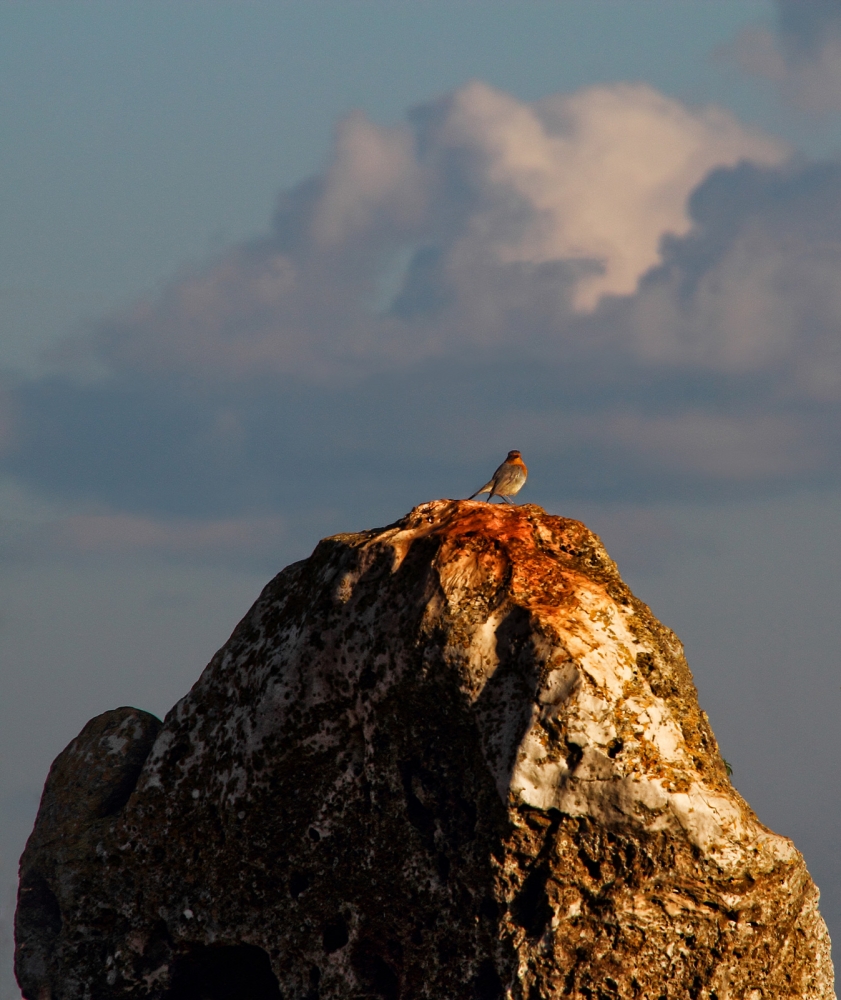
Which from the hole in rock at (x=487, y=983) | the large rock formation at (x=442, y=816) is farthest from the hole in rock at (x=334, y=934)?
the hole in rock at (x=487, y=983)

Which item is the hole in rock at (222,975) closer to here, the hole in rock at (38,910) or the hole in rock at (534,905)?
the hole in rock at (38,910)

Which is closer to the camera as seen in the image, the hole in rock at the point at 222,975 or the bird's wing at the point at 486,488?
the hole in rock at the point at 222,975

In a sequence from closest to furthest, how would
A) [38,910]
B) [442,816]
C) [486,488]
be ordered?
[442,816] < [38,910] < [486,488]

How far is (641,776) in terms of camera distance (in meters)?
12.8

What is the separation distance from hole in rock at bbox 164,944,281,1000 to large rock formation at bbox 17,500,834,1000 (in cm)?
4

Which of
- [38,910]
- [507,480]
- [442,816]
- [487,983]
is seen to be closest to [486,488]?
[507,480]

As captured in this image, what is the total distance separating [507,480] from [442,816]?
20.3 ft

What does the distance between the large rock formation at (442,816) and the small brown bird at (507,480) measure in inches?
106

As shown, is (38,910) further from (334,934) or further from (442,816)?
(442,816)

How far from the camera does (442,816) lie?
13.4 metres

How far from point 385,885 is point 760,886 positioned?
4.06m

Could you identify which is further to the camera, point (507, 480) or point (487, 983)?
point (507, 480)

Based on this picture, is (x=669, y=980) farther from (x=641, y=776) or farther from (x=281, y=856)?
(x=281, y=856)

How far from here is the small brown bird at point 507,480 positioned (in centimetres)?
1809
